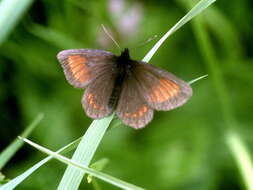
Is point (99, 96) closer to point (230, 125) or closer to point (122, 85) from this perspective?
point (122, 85)

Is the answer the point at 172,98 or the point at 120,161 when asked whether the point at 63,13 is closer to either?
the point at 120,161

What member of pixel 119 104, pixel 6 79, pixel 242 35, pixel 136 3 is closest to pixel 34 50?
pixel 6 79

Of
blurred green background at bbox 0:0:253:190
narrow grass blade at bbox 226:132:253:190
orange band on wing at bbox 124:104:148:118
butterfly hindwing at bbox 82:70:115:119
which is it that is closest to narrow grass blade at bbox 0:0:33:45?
butterfly hindwing at bbox 82:70:115:119

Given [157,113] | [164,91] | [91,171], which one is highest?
[157,113]

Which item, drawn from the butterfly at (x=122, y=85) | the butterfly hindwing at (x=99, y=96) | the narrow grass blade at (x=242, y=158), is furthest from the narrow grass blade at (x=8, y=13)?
the narrow grass blade at (x=242, y=158)

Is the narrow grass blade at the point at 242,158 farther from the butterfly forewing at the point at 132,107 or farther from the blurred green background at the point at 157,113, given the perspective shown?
the butterfly forewing at the point at 132,107

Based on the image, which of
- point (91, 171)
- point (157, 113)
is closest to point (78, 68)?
point (91, 171)
